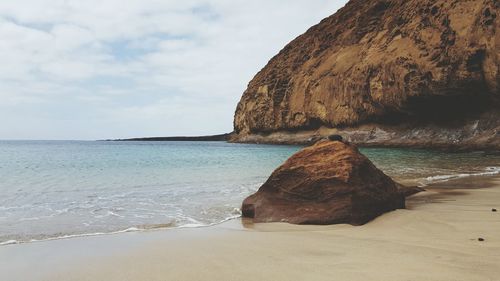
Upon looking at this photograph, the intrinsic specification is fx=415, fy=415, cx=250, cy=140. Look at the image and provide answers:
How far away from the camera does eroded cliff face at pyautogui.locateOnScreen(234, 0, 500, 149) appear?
114ft

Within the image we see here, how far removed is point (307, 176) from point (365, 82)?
42.3m

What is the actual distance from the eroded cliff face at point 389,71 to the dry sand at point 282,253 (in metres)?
31.9

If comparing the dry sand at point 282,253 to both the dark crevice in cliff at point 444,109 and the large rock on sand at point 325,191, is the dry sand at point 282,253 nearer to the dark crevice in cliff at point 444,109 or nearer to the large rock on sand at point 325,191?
the large rock on sand at point 325,191

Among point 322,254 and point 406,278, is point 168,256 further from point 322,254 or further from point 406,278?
point 406,278

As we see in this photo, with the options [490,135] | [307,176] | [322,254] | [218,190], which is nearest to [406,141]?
[490,135]

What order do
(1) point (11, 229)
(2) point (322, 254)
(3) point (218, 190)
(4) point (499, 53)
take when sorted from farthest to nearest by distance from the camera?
(4) point (499, 53) → (3) point (218, 190) → (1) point (11, 229) → (2) point (322, 254)

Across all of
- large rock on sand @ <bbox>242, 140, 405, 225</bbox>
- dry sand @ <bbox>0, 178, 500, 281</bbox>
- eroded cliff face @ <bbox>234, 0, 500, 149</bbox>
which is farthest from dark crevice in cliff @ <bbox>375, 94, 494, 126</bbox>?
dry sand @ <bbox>0, 178, 500, 281</bbox>

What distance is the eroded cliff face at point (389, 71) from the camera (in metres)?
34.6

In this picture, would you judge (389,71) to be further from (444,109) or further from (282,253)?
(282,253)

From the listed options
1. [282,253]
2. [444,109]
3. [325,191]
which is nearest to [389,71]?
[444,109]

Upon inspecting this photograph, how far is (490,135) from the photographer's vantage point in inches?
1281

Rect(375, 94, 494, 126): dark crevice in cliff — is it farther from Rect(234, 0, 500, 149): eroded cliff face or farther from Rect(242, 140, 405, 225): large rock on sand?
Rect(242, 140, 405, 225): large rock on sand

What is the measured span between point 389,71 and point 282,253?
41.8m

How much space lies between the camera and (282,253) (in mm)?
4383
